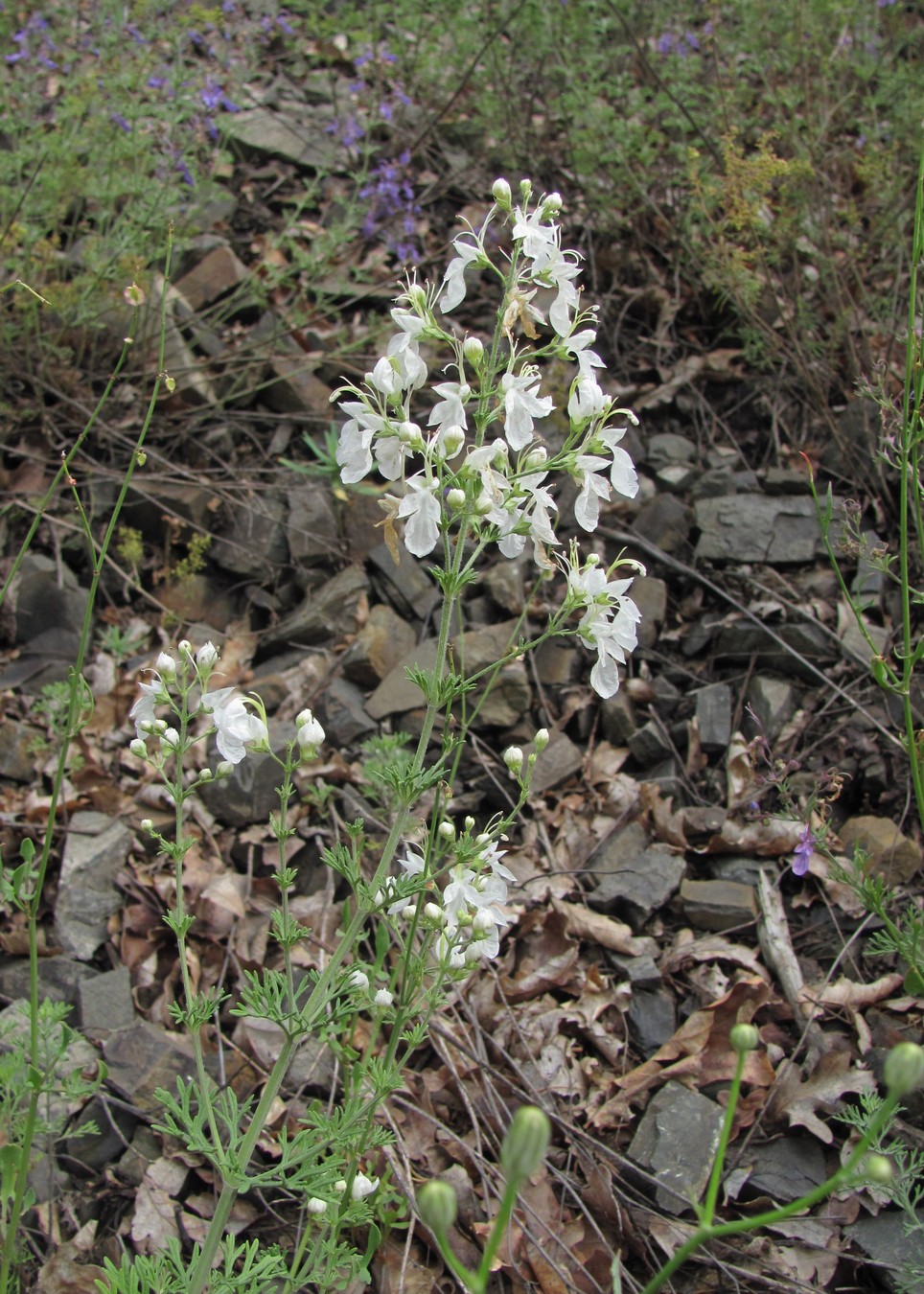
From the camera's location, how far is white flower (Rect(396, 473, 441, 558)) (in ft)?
6.81

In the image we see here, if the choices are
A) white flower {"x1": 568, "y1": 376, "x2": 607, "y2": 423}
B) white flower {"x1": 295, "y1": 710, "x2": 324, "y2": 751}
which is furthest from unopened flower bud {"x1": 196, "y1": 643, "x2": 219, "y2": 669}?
white flower {"x1": 568, "y1": 376, "x2": 607, "y2": 423}

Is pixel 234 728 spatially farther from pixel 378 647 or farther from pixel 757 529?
pixel 757 529

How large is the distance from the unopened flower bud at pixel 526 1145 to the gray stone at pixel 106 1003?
239cm

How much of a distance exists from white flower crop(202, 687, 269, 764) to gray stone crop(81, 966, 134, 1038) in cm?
149

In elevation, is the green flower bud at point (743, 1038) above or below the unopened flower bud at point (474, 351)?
below

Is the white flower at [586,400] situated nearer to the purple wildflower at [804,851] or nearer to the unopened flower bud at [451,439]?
the unopened flower bud at [451,439]

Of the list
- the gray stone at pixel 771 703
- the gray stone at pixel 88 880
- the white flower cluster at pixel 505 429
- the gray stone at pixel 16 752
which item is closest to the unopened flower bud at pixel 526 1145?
the white flower cluster at pixel 505 429

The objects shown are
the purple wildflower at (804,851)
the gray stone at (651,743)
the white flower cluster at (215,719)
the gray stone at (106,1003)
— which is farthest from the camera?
the gray stone at (651,743)

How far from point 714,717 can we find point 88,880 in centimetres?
243

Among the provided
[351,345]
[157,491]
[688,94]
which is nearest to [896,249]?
[688,94]

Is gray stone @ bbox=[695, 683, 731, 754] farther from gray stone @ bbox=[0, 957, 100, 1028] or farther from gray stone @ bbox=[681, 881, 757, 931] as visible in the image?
gray stone @ bbox=[0, 957, 100, 1028]

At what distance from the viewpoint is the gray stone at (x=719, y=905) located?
3.40m

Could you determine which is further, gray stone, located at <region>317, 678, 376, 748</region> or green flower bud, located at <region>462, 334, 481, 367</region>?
gray stone, located at <region>317, 678, 376, 748</region>

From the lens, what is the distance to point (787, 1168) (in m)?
2.81
